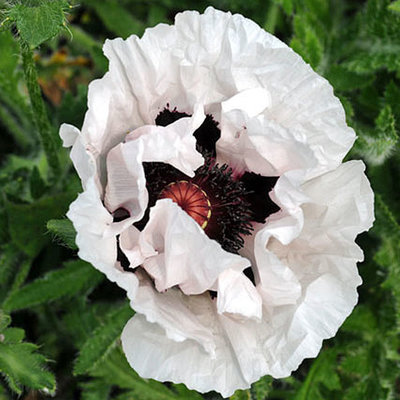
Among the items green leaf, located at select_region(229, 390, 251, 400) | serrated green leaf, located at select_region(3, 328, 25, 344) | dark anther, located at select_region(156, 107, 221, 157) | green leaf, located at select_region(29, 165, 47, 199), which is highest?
dark anther, located at select_region(156, 107, 221, 157)

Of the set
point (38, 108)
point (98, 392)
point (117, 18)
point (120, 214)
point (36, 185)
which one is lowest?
point (98, 392)

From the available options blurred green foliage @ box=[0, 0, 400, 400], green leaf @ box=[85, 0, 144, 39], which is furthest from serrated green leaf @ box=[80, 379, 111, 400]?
green leaf @ box=[85, 0, 144, 39]

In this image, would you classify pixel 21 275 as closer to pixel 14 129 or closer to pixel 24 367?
pixel 24 367

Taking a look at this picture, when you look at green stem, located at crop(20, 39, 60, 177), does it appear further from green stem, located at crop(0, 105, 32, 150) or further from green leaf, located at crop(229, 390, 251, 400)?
green leaf, located at crop(229, 390, 251, 400)

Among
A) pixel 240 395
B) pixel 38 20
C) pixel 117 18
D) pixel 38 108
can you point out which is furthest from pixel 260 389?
pixel 117 18

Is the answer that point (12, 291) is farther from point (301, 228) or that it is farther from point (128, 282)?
point (301, 228)

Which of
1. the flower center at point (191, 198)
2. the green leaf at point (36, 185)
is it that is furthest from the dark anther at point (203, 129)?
the green leaf at point (36, 185)
